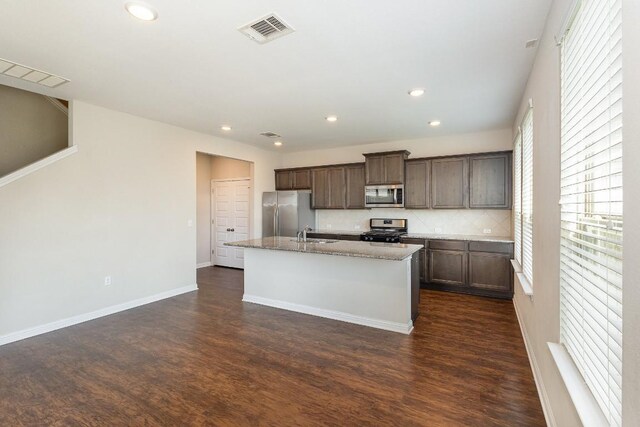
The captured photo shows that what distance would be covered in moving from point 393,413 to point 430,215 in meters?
4.30

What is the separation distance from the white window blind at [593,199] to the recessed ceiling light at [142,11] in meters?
2.52

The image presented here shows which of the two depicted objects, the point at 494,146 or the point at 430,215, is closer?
the point at 494,146

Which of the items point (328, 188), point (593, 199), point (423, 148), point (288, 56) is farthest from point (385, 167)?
point (593, 199)

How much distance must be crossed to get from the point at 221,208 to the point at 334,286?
14.7ft

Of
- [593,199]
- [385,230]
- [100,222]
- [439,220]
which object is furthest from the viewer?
[385,230]

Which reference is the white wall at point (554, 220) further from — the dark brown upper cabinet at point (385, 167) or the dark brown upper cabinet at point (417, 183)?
the dark brown upper cabinet at point (385, 167)

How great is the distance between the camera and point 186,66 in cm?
292

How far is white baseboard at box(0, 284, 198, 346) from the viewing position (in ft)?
11.2

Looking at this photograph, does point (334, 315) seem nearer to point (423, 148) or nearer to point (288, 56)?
point (288, 56)

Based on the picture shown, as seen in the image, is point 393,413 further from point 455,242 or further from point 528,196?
point 455,242

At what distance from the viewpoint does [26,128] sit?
13.7ft

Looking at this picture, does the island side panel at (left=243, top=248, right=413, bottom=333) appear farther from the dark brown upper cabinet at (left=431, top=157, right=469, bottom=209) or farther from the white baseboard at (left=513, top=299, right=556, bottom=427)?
the dark brown upper cabinet at (left=431, top=157, right=469, bottom=209)

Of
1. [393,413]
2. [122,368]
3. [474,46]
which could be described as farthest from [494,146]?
[122,368]

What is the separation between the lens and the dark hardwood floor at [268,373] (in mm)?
2146
